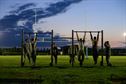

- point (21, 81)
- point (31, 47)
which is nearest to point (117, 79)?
point (21, 81)

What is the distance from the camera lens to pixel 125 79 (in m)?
22.5

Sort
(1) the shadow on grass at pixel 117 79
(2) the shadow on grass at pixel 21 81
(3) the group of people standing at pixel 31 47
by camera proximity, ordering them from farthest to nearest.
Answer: (3) the group of people standing at pixel 31 47, (2) the shadow on grass at pixel 21 81, (1) the shadow on grass at pixel 117 79

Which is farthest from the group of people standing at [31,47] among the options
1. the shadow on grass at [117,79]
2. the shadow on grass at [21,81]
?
the shadow on grass at [117,79]

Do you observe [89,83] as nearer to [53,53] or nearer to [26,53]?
[26,53]

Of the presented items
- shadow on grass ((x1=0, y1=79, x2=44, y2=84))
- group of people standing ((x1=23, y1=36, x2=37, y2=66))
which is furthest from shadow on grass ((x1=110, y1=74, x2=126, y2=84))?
group of people standing ((x1=23, y1=36, x2=37, y2=66))

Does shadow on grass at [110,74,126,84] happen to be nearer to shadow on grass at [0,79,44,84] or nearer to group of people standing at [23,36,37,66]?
shadow on grass at [0,79,44,84]

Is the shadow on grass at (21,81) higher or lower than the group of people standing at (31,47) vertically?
lower

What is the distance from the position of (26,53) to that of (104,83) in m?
14.6

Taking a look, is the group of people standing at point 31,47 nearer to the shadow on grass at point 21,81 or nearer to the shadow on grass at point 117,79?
the shadow on grass at point 21,81

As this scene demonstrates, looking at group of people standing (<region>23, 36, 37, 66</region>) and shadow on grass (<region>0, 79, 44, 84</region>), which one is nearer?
shadow on grass (<region>0, 79, 44, 84</region>)

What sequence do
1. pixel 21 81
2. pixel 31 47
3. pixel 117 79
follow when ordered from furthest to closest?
pixel 31 47, pixel 117 79, pixel 21 81

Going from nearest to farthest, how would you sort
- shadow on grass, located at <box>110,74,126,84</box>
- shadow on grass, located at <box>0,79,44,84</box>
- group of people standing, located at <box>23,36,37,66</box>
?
1. shadow on grass, located at <box>110,74,126,84</box>
2. shadow on grass, located at <box>0,79,44,84</box>
3. group of people standing, located at <box>23,36,37,66</box>

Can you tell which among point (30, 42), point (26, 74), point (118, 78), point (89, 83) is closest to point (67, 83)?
point (89, 83)

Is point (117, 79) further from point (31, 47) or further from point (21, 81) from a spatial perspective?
point (31, 47)
